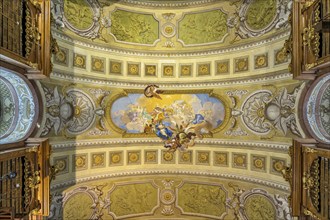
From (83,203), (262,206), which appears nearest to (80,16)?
(83,203)

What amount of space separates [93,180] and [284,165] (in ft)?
24.9

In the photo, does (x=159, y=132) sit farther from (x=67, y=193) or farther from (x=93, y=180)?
(x=67, y=193)

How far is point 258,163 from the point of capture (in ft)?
36.8

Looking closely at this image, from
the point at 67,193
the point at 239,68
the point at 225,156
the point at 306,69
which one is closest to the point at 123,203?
the point at 67,193

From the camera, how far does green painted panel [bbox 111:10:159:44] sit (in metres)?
11.6

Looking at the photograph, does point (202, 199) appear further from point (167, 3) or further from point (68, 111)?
point (167, 3)

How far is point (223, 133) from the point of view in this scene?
1188cm

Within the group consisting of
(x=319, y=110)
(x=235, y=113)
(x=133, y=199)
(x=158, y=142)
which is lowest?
(x=133, y=199)

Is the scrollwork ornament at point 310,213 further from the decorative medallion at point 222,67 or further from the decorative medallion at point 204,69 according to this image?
the decorative medallion at point 204,69

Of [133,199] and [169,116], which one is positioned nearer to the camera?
[169,116]

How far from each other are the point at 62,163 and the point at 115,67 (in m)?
4.43

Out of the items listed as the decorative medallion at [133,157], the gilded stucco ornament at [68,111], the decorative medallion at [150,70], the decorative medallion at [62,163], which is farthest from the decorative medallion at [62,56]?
the decorative medallion at [133,157]

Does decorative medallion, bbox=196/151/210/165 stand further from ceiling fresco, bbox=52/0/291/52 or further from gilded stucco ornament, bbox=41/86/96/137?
gilded stucco ornament, bbox=41/86/96/137

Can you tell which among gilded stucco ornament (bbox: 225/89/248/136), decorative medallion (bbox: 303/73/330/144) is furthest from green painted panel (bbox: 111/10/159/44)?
decorative medallion (bbox: 303/73/330/144)
